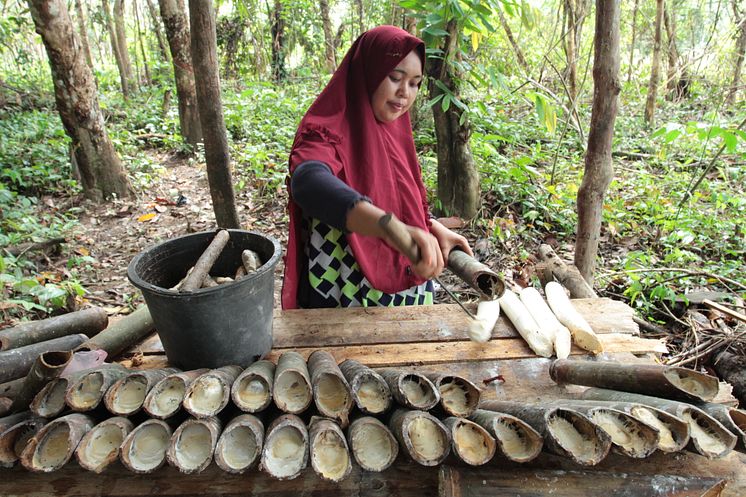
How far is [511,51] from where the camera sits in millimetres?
7410

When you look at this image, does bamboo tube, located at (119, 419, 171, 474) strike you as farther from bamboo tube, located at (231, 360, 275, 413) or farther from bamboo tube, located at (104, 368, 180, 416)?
bamboo tube, located at (231, 360, 275, 413)

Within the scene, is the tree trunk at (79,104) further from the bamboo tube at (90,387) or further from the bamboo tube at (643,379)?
the bamboo tube at (643,379)

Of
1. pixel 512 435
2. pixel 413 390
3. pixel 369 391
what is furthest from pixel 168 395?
pixel 512 435

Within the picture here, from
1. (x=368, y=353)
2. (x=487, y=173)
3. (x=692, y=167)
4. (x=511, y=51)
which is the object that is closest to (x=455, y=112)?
(x=487, y=173)

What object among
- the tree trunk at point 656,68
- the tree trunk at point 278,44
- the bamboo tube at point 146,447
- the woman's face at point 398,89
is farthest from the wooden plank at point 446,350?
the tree trunk at point 278,44

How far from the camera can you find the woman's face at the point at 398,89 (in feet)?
5.46

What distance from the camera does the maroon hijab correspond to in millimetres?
1661

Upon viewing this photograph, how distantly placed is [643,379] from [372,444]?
839 millimetres

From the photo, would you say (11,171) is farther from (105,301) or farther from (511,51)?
(511,51)

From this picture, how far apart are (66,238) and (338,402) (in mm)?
4286

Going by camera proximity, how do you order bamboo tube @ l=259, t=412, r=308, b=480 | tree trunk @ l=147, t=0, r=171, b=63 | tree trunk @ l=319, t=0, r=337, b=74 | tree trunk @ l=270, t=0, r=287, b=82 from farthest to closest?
tree trunk @ l=270, t=0, r=287, b=82, tree trunk @ l=147, t=0, r=171, b=63, tree trunk @ l=319, t=0, r=337, b=74, bamboo tube @ l=259, t=412, r=308, b=480

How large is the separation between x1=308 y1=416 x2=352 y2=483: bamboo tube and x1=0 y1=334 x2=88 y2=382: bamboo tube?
1.01m

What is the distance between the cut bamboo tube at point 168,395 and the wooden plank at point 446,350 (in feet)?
1.42

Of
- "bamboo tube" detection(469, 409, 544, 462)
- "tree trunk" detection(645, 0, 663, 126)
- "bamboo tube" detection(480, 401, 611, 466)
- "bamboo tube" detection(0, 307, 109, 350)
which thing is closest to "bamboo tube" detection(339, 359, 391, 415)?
"bamboo tube" detection(469, 409, 544, 462)
